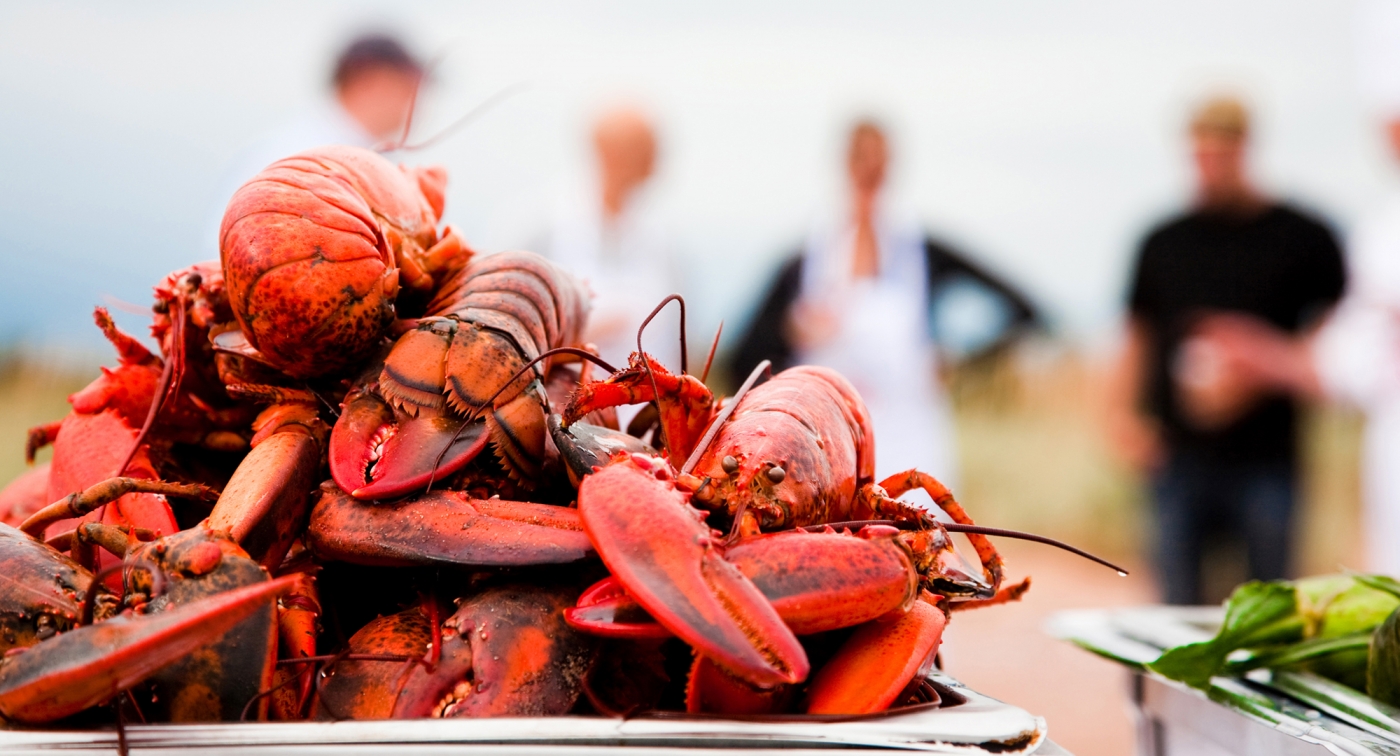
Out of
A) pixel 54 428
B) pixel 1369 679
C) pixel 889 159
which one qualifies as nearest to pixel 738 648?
pixel 1369 679

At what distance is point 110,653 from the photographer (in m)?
0.83

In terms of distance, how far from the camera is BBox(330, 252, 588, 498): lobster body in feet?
3.51

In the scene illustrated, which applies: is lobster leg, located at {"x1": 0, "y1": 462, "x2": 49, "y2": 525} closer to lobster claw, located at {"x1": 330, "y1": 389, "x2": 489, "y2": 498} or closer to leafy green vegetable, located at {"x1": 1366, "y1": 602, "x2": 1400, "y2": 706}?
lobster claw, located at {"x1": 330, "y1": 389, "x2": 489, "y2": 498}

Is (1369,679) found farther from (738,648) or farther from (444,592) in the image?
(444,592)

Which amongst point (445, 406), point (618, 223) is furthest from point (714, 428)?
point (618, 223)

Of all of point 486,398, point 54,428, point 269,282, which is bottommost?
point 54,428

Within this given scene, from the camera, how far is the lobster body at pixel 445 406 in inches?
42.1

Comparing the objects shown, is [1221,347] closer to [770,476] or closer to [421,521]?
[770,476]

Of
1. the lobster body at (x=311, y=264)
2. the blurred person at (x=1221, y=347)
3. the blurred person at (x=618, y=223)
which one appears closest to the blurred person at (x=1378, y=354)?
the blurred person at (x=1221, y=347)

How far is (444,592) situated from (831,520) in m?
0.41

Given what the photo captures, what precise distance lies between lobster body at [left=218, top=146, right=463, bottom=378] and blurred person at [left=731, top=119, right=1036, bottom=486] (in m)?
2.82

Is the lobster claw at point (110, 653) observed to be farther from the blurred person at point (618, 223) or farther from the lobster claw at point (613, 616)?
the blurred person at point (618, 223)

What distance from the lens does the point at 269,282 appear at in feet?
3.64

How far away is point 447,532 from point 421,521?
1.1 inches
